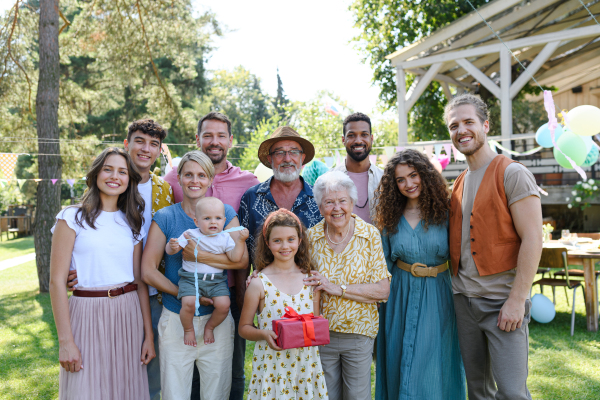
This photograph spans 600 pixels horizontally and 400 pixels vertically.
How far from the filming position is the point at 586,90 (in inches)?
664

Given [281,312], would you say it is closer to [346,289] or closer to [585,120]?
[346,289]

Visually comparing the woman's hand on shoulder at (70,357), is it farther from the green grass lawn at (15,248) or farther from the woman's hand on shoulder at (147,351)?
the green grass lawn at (15,248)

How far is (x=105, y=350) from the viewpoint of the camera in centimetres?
253

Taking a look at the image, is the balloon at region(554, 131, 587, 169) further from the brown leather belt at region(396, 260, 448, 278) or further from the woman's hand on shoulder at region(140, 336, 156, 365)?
the woman's hand on shoulder at region(140, 336, 156, 365)

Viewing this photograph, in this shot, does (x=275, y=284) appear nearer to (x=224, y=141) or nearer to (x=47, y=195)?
(x=224, y=141)

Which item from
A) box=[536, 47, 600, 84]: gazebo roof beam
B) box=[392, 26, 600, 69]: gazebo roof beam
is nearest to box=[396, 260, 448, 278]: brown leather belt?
box=[392, 26, 600, 69]: gazebo roof beam

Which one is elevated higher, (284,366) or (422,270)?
(422,270)

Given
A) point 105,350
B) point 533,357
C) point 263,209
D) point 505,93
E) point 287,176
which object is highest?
point 505,93

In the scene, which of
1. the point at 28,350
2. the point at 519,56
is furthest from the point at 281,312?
the point at 519,56

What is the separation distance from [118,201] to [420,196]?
1.99 meters

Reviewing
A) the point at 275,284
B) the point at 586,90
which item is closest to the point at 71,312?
the point at 275,284

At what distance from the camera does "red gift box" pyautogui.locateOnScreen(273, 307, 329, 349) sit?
229 cm

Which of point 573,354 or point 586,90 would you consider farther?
point 586,90

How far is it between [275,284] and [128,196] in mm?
1076
